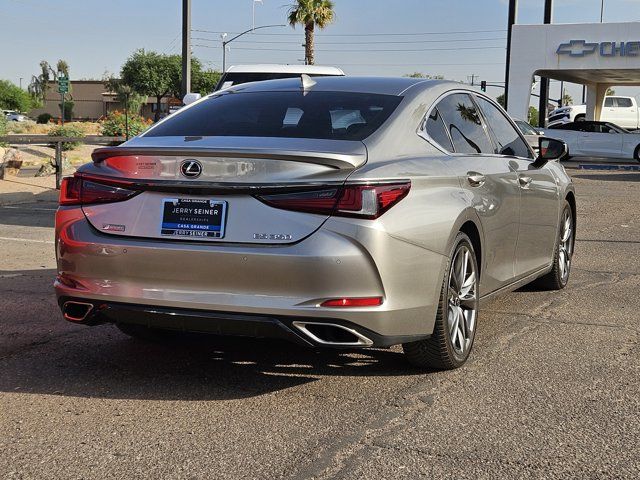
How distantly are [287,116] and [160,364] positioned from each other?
159 cm

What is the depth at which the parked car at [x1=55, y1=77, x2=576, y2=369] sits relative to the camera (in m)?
4.28

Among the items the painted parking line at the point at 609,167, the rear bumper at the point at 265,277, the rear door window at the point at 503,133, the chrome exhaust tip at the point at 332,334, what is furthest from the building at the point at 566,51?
the chrome exhaust tip at the point at 332,334

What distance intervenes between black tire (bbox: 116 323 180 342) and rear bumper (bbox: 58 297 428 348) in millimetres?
991

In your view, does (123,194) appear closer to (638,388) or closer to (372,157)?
(372,157)

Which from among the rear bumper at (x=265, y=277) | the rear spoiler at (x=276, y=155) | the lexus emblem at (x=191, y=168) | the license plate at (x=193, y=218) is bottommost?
the rear bumper at (x=265, y=277)

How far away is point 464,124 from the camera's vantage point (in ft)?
19.3

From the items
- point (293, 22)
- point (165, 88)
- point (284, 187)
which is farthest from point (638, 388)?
point (165, 88)

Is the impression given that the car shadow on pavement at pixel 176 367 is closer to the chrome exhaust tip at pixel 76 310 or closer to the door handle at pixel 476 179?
the chrome exhaust tip at pixel 76 310

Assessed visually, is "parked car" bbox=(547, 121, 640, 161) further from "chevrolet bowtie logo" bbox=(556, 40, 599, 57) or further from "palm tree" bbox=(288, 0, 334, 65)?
"palm tree" bbox=(288, 0, 334, 65)

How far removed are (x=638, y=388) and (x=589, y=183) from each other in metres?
18.5

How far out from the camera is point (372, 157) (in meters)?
4.54

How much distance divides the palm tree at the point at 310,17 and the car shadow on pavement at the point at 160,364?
122 feet

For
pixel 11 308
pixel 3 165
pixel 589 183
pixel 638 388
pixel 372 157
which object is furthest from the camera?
pixel 589 183

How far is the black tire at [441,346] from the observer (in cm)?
487
